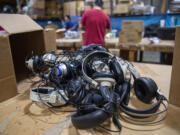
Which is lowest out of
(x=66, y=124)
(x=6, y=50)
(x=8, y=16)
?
(x=66, y=124)

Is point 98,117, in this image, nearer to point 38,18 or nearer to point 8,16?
point 8,16

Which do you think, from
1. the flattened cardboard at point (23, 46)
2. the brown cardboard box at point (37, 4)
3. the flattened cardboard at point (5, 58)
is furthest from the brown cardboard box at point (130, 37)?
the brown cardboard box at point (37, 4)

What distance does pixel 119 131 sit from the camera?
471 mm

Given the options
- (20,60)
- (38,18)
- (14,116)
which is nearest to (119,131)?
(14,116)

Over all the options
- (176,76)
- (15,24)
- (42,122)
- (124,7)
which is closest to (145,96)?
(176,76)

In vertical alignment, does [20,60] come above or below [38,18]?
below

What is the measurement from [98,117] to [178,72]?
0.38 metres

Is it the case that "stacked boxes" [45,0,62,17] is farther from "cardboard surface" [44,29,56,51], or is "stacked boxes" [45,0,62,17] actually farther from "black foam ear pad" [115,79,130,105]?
"black foam ear pad" [115,79,130,105]

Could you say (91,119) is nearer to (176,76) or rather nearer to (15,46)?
(176,76)

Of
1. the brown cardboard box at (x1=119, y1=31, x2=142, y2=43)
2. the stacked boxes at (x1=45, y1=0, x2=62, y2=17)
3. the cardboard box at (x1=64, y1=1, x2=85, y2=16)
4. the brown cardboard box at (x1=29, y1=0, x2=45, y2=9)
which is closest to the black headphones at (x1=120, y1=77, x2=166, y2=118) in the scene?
the brown cardboard box at (x1=119, y1=31, x2=142, y2=43)

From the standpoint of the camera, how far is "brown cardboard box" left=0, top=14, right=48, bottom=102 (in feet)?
2.15

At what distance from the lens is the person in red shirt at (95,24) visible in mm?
1999

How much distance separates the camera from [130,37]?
1.94 m

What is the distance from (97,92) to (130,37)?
5.09ft
